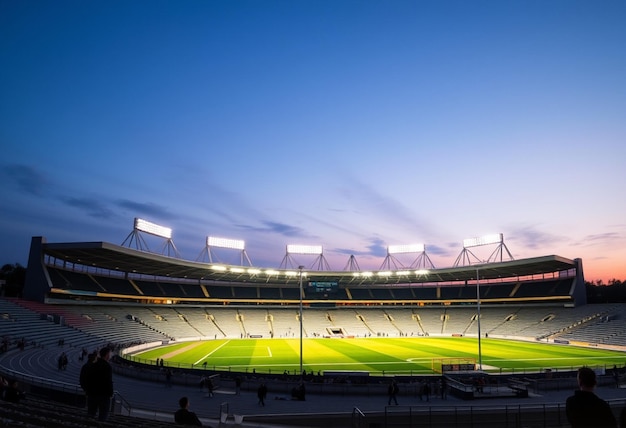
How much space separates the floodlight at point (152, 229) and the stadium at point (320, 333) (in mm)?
359

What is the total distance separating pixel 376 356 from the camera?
166 ft

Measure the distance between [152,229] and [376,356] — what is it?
4558 centimetres

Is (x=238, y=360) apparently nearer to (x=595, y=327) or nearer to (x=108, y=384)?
(x=108, y=384)

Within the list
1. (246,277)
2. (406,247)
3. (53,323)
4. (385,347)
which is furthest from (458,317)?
(53,323)

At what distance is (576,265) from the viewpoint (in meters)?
76.0

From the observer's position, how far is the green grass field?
41.8m

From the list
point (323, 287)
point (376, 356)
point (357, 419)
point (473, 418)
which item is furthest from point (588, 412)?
point (323, 287)

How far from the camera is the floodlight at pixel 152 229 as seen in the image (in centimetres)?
7047

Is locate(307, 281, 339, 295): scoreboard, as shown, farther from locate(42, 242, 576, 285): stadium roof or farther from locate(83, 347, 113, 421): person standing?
locate(83, 347, 113, 421): person standing

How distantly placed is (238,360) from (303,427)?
31.3 metres

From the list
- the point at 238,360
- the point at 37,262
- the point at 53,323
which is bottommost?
the point at 238,360

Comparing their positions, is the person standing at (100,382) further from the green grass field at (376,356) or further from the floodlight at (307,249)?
the floodlight at (307,249)

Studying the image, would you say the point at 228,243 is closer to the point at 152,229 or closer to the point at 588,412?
the point at 152,229

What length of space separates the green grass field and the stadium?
0.26 m
